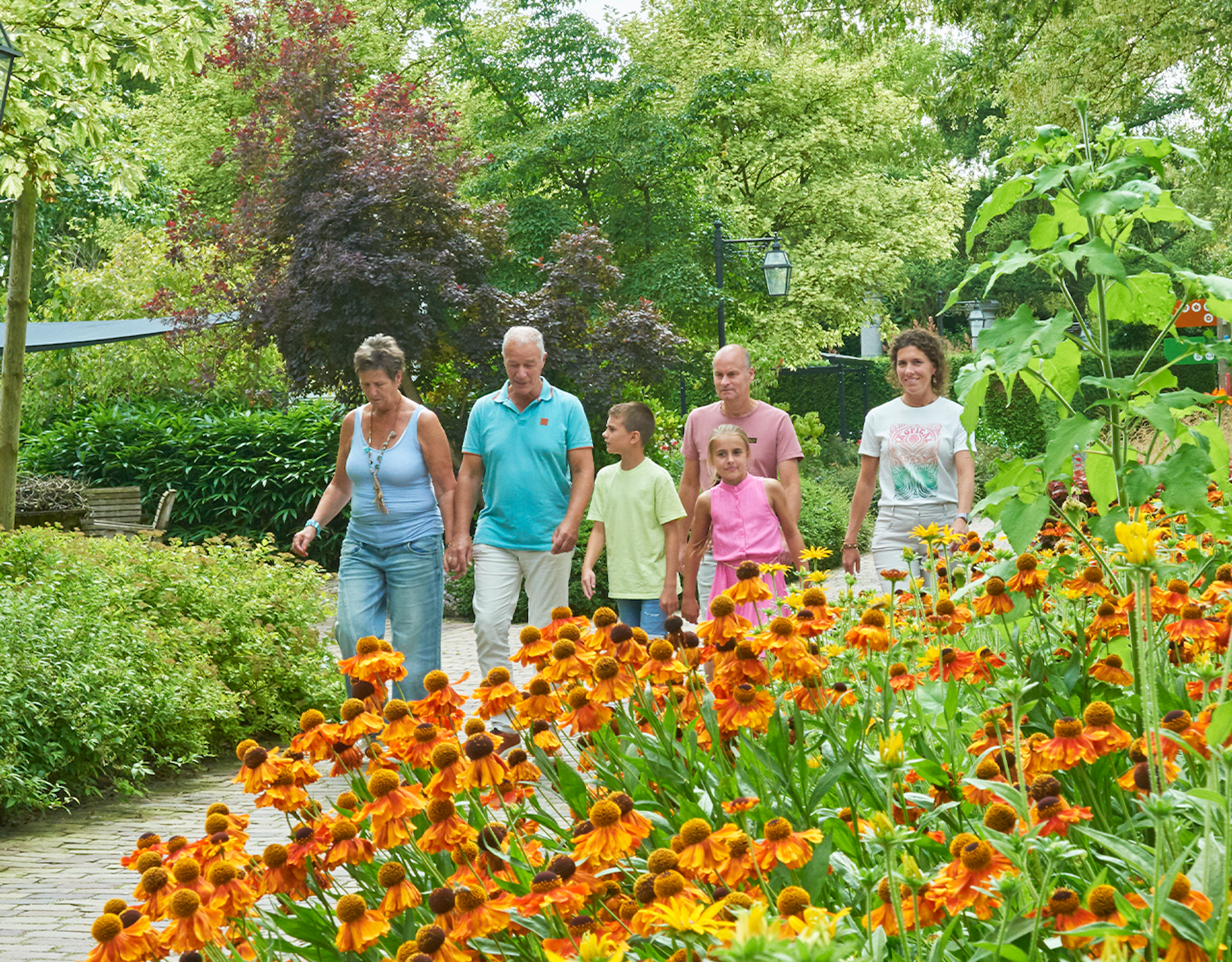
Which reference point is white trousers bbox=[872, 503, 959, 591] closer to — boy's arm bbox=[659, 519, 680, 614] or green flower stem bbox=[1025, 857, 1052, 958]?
boy's arm bbox=[659, 519, 680, 614]

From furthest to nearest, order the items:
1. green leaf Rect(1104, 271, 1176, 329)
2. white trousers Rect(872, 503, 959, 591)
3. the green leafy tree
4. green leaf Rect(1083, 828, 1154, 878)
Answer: the green leafy tree
white trousers Rect(872, 503, 959, 591)
green leaf Rect(1104, 271, 1176, 329)
green leaf Rect(1083, 828, 1154, 878)

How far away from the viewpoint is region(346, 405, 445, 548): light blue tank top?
5.16m

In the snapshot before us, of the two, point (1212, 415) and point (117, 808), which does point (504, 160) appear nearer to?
point (117, 808)

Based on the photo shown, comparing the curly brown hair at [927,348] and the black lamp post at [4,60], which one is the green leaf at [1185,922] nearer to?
the curly brown hair at [927,348]

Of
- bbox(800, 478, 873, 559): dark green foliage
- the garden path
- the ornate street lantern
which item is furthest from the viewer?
the ornate street lantern

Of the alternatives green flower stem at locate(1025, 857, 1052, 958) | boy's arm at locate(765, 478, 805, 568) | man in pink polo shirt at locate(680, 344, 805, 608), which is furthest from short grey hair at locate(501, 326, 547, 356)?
green flower stem at locate(1025, 857, 1052, 958)

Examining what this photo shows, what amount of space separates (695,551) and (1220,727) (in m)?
4.08

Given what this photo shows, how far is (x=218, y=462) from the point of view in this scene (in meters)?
14.0

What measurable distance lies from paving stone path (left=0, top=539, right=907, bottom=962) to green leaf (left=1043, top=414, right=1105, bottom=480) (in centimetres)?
302

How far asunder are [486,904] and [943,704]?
3.90 feet

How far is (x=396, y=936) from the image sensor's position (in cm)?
194

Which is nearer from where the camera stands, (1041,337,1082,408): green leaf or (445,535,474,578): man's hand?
(1041,337,1082,408): green leaf

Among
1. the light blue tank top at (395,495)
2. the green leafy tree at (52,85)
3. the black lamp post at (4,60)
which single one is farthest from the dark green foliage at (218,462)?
the light blue tank top at (395,495)

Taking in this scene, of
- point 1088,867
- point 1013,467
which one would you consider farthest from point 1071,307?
point 1088,867
